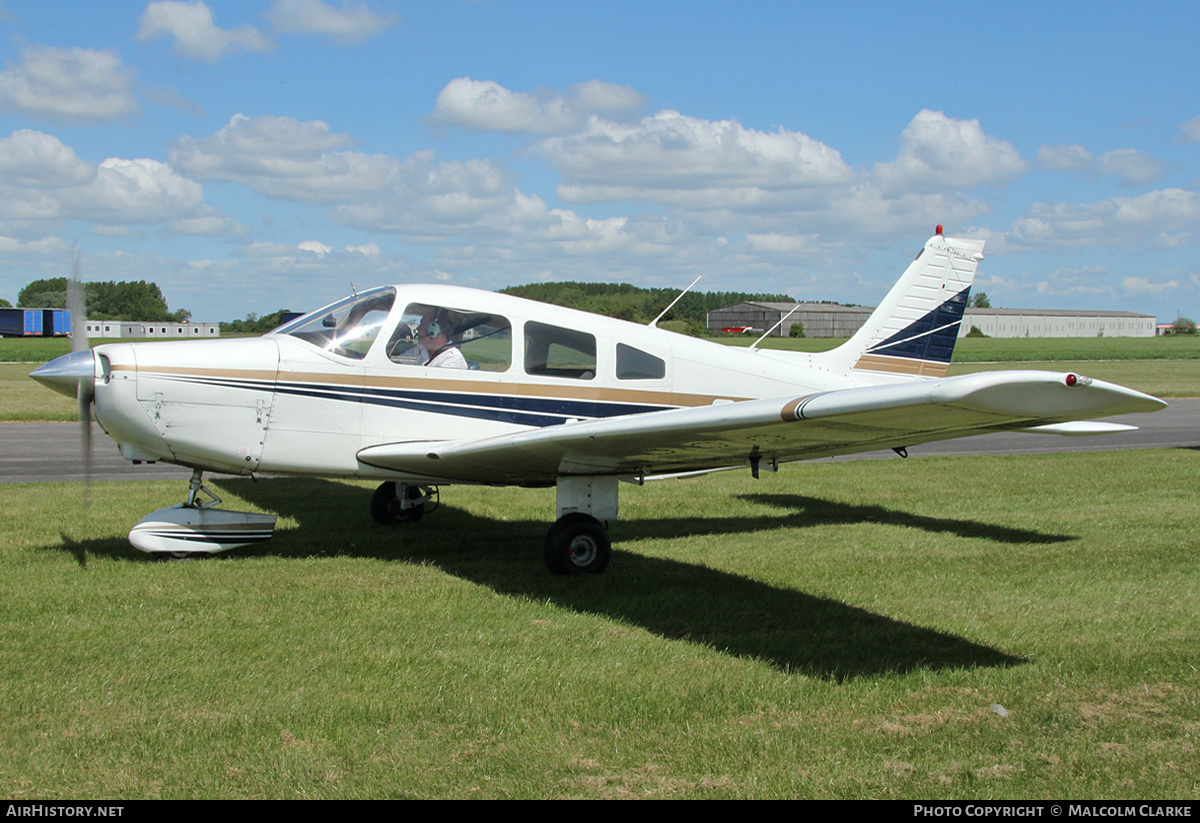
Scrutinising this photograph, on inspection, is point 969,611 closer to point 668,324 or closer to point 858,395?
point 858,395

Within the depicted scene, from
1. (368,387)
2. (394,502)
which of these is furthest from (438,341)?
(394,502)

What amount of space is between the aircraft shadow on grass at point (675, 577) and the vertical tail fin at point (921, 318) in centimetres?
168

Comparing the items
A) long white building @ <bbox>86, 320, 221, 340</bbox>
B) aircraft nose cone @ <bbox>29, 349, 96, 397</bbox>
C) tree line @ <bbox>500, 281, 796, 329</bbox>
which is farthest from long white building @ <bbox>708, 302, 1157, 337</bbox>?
aircraft nose cone @ <bbox>29, 349, 96, 397</bbox>

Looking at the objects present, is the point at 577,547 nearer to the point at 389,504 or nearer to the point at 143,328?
the point at 389,504

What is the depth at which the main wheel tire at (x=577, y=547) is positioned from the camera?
23.7ft

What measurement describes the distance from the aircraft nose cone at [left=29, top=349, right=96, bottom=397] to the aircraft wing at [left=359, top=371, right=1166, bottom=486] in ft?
6.81

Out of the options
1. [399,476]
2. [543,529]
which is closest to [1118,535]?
[543,529]

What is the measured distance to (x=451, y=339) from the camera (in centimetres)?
764

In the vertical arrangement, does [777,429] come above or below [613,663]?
above

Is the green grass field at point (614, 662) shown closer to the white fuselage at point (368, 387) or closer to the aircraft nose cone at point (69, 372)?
the white fuselage at point (368, 387)

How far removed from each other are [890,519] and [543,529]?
3708 mm

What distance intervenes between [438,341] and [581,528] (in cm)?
195

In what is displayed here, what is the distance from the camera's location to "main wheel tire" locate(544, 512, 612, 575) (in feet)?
23.7

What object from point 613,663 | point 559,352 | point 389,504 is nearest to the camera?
point 613,663
